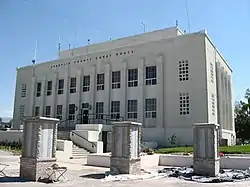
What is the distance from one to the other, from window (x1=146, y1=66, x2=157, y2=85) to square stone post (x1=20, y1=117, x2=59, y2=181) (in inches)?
829

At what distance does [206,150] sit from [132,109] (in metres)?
18.8

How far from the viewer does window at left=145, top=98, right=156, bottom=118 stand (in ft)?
101

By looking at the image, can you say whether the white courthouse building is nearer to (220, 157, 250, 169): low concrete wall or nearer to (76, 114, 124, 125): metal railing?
(76, 114, 124, 125): metal railing

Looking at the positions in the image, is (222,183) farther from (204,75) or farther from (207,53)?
(207,53)

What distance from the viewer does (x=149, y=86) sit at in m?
31.6

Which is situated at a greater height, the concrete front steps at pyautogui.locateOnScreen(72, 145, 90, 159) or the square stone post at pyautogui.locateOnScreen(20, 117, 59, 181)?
the square stone post at pyautogui.locateOnScreen(20, 117, 59, 181)

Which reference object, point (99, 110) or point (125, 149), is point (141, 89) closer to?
point (99, 110)

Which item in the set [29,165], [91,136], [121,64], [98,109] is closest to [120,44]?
[121,64]

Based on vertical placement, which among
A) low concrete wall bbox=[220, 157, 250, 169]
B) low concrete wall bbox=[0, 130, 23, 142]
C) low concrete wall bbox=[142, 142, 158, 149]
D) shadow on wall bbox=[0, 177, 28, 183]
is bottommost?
shadow on wall bbox=[0, 177, 28, 183]

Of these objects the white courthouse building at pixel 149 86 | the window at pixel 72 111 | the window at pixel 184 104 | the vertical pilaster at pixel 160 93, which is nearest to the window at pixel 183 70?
the white courthouse building at pixel 149 86

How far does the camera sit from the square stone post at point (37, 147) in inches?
426

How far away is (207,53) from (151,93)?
7.14 metres

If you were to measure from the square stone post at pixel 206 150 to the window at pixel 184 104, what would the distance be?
15.3m

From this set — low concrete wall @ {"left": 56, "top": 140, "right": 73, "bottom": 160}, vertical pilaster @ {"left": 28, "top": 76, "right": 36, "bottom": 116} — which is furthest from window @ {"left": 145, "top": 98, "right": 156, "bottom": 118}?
vertical pilaster @ {"left": 28, "top": 76, "right": 36, "bottom": 116}
